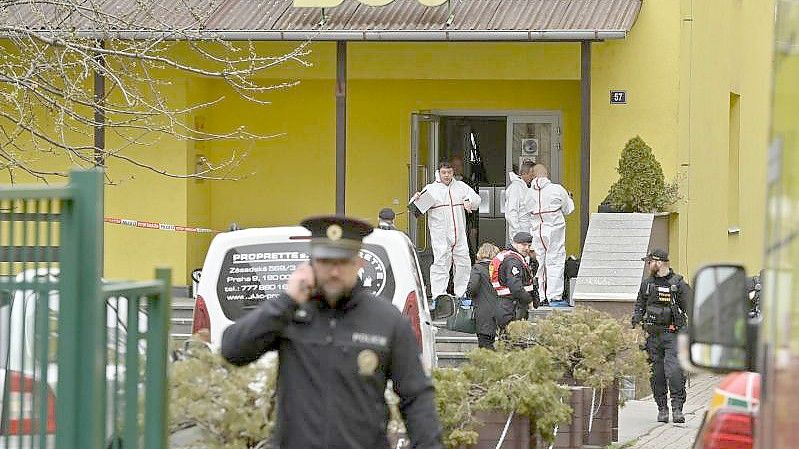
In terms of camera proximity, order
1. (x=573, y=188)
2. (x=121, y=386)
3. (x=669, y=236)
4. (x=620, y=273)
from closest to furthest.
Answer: (x=121, y=386), (x=620, y=273), (x=669, y=236), (x=573, y=188)

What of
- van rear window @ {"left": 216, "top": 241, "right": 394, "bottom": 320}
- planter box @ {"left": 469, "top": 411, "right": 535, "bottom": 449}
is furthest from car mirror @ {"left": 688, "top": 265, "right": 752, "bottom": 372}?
van rear window @ {"left": 216, "top": 241, "right": 394, "bottom": 320}

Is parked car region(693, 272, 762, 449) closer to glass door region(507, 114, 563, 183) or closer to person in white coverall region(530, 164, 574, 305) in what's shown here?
person in white coverall region(530, 164, 574, 305)

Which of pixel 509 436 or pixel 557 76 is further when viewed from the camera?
pixel 557 76

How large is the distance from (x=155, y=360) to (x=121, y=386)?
0.22m

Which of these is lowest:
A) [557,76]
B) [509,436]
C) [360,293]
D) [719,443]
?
[509,436]

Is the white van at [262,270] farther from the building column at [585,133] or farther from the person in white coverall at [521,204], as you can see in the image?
the person in white coverall at [521,204]

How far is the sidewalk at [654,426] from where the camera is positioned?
14.4m

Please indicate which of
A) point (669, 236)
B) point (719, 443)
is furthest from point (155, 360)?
point (669, 236)

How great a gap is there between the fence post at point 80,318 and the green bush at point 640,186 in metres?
15.6

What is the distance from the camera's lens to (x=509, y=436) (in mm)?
10430

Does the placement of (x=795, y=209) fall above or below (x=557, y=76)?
below

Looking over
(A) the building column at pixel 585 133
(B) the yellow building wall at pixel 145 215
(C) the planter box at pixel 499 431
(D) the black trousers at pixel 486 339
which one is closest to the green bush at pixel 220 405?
(C) the planter box at pixel 499 431

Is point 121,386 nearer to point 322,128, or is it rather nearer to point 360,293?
point 360,293

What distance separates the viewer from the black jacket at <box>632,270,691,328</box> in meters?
15.8
